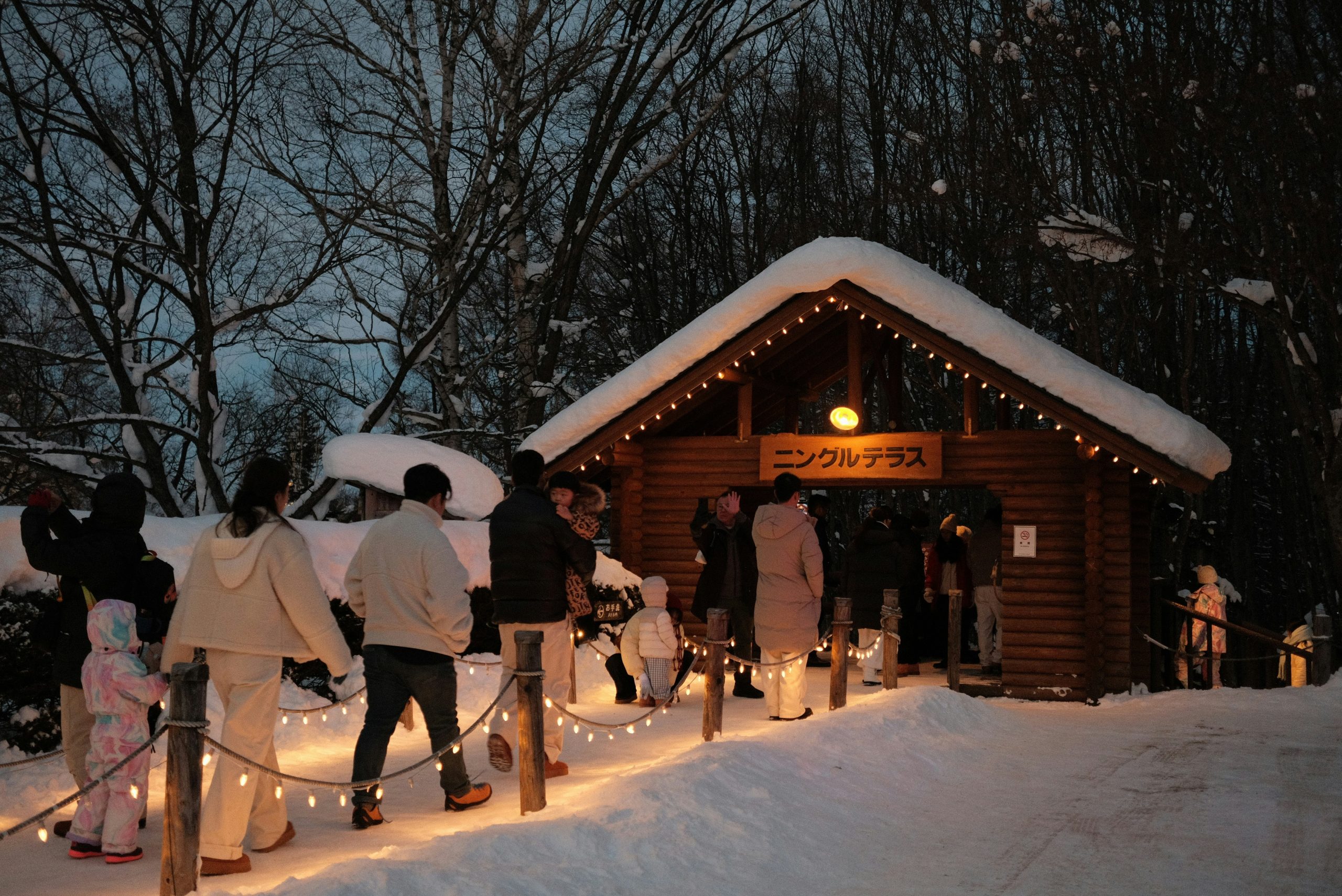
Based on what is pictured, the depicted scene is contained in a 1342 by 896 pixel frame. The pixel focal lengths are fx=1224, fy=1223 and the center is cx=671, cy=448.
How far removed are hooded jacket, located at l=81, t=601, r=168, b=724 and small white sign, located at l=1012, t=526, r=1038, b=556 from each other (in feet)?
33.1

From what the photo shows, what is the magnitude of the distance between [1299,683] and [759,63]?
1305cm

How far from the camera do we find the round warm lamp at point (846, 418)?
14.3 metres

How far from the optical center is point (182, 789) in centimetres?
489

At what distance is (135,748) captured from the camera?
19.4 ft

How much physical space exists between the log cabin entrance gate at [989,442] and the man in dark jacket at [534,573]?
6260 mm

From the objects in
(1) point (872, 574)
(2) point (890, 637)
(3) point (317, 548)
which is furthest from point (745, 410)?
(3) point (317, 548)

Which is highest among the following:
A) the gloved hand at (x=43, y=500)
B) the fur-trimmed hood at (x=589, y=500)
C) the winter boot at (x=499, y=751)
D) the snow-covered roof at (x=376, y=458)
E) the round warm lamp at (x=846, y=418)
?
the round warm lamp at (x=846, y=418)

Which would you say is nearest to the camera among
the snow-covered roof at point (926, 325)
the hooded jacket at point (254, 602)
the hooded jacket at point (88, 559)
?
the hooded jacket at point (254, 602)

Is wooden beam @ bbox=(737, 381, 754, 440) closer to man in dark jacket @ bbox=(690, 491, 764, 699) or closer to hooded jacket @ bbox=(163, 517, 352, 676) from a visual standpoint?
man in dark jacket @ bbox=(690, 491, 764, 699)

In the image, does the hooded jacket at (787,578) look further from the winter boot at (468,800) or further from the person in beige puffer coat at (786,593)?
the winter boot at (468,800)

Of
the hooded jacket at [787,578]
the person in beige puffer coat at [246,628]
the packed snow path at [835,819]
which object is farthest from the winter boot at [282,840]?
the hooded jacket at [787,578]

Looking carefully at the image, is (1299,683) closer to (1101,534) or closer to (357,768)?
(1101,534)

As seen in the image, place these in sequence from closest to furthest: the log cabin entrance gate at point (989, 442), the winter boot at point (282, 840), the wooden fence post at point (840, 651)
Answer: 1. the winter boot at point (282, 840)
2. the wooden fence post at point (840, 651)
3. the log cabin entrance gate at point (989, 442)

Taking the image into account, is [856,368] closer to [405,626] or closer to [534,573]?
[534,573]
